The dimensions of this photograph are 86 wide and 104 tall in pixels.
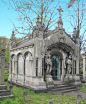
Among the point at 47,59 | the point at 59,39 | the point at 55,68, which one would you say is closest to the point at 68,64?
the point at 55,68

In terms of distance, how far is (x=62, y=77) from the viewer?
1244cm

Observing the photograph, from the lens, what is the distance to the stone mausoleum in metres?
10.6

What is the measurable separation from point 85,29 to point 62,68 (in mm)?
9106

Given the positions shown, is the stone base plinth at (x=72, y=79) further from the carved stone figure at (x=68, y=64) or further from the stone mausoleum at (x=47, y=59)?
the carved stone figure at (x=68, y=64)

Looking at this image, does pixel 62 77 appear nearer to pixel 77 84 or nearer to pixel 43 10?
pixel 77 84

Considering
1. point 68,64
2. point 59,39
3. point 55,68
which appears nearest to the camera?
point 59,39

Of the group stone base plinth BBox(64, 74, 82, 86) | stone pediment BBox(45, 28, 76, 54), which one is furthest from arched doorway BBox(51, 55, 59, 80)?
stone pediment BBox(45, 28, 76, 54)

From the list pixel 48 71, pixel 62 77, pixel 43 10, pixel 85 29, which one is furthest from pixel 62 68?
pixel 43 10

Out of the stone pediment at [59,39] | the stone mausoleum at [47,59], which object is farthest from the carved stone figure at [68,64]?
the stone pediment at [59,39]

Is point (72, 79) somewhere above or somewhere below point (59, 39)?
below

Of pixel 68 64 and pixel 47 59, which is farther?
pixel 68 64

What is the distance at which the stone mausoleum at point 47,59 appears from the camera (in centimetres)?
1057

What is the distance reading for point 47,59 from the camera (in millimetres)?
11047

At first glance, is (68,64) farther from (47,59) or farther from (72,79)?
(47,59)
